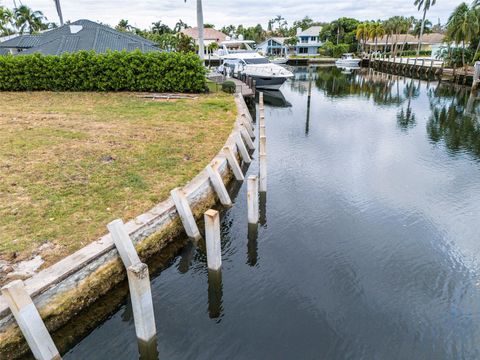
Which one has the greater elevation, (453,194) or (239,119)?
A: (239,119)

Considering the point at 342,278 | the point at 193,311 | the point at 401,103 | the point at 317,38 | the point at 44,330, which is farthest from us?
the point at 317,38

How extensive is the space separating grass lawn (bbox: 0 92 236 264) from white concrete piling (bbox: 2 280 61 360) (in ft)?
5.99

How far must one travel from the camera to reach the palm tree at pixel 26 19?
197 feet

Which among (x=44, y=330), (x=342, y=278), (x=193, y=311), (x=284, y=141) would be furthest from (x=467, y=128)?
(x=44, y=330)

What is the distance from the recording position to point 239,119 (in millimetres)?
16562

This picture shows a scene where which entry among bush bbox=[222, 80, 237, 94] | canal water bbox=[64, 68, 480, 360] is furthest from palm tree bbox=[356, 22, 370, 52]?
canal water bbox=[64, 68, 480, 360]

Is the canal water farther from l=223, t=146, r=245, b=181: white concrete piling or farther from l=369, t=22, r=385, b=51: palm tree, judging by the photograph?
l=369, t=22, r=385, b=51: palm tree

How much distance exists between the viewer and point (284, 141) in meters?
17.8

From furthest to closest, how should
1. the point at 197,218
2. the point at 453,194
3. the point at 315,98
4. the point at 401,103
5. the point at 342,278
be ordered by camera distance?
the point at 315,98, the point at 401,103, the point at 453,194, the point at 197,218, the point at 342,278

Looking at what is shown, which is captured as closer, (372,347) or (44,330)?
(44,330)

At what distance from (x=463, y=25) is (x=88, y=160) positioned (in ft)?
137

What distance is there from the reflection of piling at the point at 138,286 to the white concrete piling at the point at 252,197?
2956 mm

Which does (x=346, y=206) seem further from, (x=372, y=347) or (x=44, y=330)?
(x=44, y=330)

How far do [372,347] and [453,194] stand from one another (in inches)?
311
